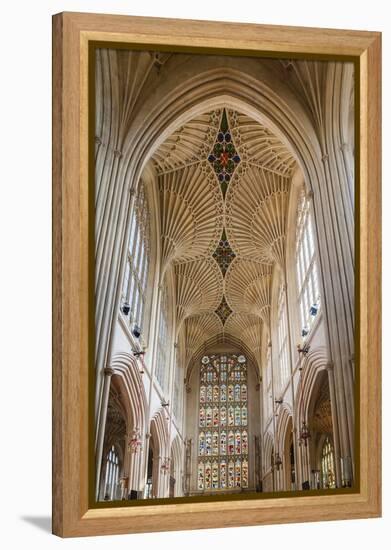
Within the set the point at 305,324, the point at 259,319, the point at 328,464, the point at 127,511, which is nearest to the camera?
the point at 127,511

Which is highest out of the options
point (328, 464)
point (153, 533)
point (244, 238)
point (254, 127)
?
point (254, 127)

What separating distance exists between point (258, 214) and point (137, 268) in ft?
4.59

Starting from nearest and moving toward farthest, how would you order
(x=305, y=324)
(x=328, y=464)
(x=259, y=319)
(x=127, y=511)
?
(x=127, y=511)
(x=328, y=464)
(x=305, y=324)
(x=259, y=319)

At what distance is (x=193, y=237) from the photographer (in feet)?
23.9

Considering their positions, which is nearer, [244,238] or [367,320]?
[367,320]

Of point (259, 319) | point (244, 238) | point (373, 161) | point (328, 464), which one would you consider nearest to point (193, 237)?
point (244, 238)

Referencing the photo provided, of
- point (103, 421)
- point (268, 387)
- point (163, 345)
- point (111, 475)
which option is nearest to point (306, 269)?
point (268, 387)

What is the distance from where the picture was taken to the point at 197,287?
24.7 ft

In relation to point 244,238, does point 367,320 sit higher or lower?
lower

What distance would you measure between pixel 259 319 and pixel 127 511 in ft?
8.67

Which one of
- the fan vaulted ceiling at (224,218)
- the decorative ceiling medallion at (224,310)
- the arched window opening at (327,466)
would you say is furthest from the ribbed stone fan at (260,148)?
the arched window opening at (327,466)

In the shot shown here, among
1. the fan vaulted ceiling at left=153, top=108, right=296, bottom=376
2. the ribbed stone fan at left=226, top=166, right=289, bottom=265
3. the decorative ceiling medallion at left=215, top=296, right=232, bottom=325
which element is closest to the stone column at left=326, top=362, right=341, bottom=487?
the fan vaulted ceiling at left=153, top=108, right=296, bottom=376

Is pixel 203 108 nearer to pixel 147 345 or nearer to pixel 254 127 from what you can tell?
pixel 254 127

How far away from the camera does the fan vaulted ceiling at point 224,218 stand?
6.76 m
